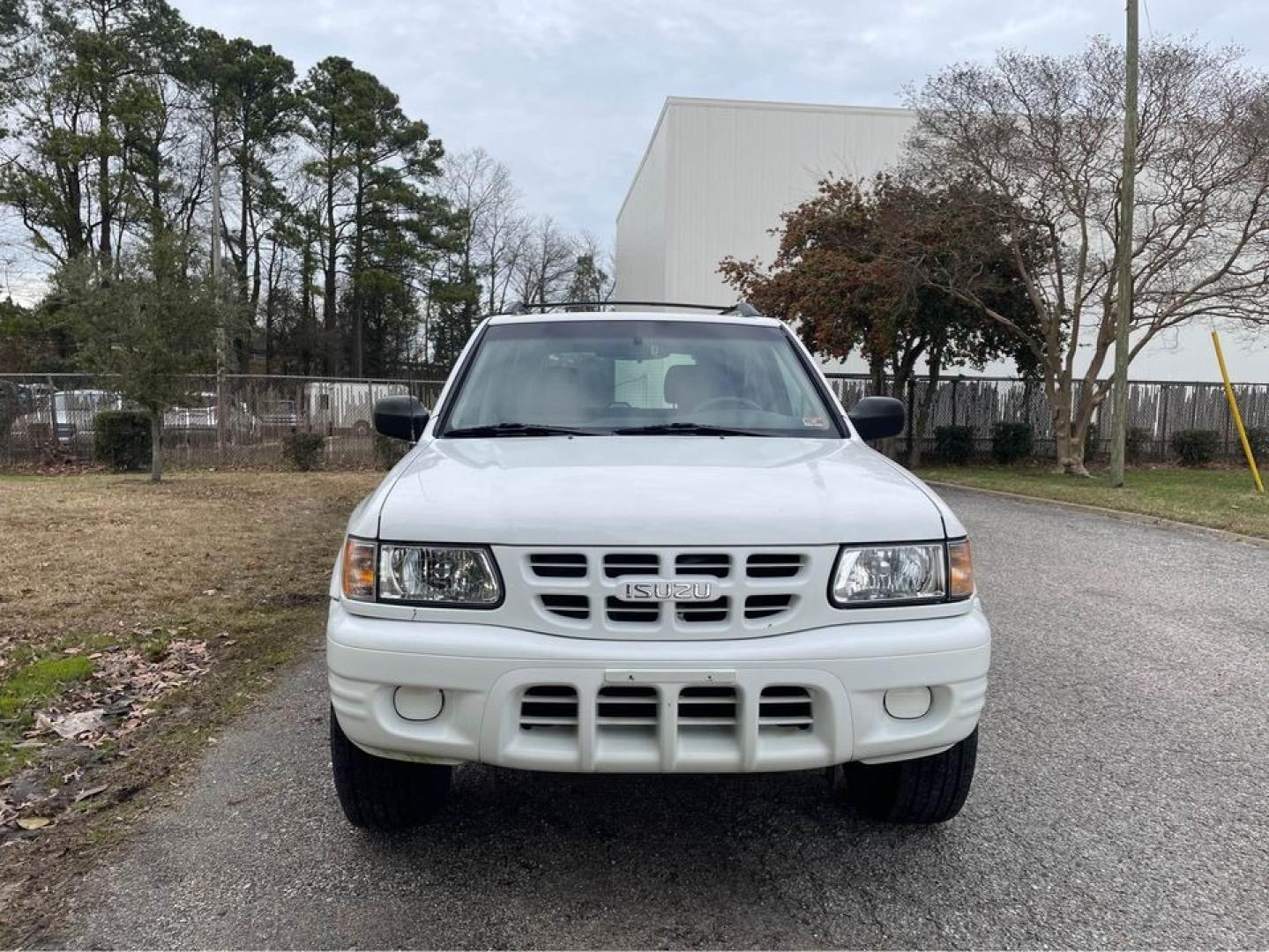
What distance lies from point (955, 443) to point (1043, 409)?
3.43 m

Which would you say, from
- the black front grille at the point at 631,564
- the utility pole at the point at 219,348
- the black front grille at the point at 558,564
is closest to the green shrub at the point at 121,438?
the utility pole at the point at 219,348

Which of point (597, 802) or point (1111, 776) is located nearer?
point (597, 802)

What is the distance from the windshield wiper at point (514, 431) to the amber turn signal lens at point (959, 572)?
1363 millimetres

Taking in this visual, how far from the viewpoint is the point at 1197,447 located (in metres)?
22.5

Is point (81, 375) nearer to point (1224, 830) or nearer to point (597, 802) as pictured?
point (597, 802)

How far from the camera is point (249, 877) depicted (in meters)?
2.62

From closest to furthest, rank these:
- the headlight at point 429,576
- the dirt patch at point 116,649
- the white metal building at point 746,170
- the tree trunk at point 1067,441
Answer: the headlight at point 429,576
the dirt patch at point 116,649
the tree trunk at point 1067,441
the white metal building at point 746,170

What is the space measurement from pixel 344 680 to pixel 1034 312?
809 inches

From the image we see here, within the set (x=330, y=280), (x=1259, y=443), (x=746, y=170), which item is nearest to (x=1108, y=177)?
(x=1259, y=443)

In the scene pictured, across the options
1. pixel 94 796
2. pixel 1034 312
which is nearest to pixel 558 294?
pixel 1034 312

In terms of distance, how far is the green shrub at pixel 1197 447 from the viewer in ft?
73.8

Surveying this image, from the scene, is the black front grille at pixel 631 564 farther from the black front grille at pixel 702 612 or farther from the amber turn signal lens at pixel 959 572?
the amber turn signal lens at pixel 959 572

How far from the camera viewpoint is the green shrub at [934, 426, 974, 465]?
22.4m

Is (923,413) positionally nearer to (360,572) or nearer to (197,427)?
(197,427)
